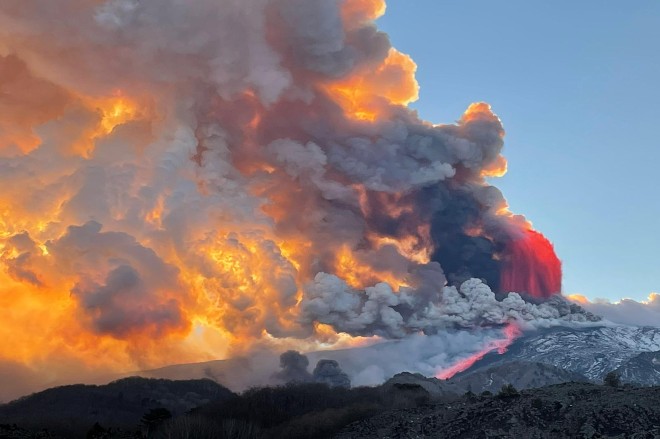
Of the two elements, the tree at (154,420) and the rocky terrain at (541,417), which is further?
the tree at (154,420)

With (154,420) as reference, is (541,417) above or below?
below

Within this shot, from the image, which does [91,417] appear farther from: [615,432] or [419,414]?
[615,432]

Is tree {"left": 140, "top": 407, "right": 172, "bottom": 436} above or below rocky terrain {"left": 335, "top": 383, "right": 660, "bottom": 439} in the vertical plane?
above

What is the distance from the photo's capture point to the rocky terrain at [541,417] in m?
55.1

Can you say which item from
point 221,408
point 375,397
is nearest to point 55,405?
point 221,408

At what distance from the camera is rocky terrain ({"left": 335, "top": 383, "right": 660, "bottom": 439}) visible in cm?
5512

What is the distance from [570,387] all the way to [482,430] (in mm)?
16012

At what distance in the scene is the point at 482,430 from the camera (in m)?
59.6

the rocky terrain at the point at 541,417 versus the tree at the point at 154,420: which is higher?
the tree at the point at 154,420

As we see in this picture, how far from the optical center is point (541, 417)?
196 ft

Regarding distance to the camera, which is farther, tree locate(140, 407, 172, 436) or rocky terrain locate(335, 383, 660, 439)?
tree locate(140, 407, 172, 436)

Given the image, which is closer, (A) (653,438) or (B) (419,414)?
(A) (653,438)

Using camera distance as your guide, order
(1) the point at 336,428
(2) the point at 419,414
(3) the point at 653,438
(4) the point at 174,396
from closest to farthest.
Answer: (3) the point at 653,438 < (2) the point at 419,414 < (1) the point at 336,428 < (4) the point at 174,396

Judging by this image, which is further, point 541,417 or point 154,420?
point 154,420
